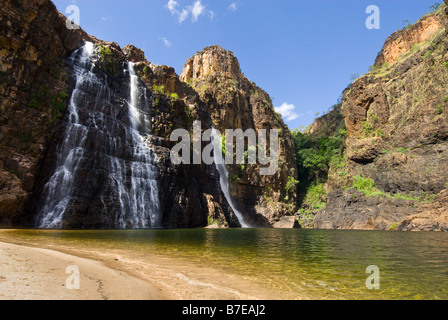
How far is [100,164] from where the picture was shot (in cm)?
2698

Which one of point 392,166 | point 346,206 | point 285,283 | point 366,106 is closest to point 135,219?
point 285,283

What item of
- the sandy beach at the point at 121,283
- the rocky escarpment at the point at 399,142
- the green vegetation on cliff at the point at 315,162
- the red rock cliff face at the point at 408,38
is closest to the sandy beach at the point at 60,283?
the sandy beach at the point at 121,283

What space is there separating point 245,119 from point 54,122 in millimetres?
39007

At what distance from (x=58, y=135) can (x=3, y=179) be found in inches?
255

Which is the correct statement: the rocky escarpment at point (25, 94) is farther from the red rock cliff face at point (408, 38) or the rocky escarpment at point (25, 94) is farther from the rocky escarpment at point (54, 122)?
the red rock cliff face at point (408, 38)

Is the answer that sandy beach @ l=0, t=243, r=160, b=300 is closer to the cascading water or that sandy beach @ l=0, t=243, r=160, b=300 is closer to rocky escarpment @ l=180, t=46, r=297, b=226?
the cascading water

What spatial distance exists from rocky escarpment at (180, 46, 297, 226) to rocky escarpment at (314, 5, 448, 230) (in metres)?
9.93

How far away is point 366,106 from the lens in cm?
5147

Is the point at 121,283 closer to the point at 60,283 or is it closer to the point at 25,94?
the point at 60,283

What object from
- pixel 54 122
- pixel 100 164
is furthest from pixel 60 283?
pixel 54 122

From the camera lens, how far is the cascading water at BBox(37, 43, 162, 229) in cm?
2380

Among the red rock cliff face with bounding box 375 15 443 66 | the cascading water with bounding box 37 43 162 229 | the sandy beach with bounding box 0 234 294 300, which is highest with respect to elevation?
the red rock cliff face with bounding box 375 15 443 66

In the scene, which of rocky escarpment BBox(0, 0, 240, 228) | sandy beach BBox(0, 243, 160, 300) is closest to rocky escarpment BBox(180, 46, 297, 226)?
rocky escarpment BBox(0, 0, 240, 228)

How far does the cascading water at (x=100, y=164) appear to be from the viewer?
23.8 m
